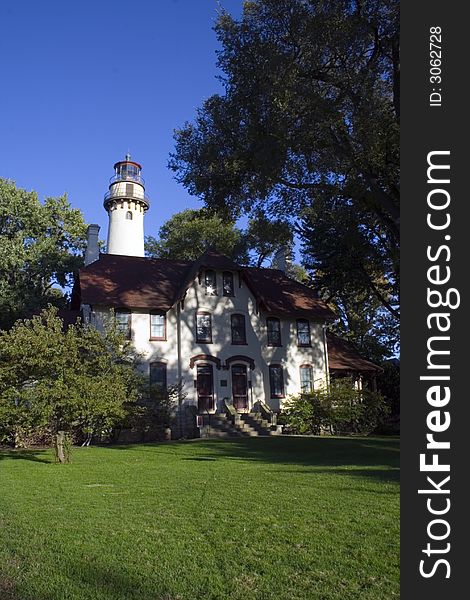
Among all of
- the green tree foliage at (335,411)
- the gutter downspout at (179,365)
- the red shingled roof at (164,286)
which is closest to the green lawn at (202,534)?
the green tree foliage at (335,411)

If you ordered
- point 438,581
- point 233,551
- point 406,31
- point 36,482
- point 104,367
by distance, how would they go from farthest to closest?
point 104,367, point 36,482, point 233,551, point 406,31, point 438,581

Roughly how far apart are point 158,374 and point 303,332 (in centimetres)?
897

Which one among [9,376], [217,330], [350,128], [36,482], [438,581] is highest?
[350,128]

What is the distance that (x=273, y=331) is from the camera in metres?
32.0

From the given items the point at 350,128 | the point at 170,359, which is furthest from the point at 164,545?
the point at 170,359

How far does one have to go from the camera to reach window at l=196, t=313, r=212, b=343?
2977 cm

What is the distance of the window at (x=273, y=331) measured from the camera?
3178 centimetres

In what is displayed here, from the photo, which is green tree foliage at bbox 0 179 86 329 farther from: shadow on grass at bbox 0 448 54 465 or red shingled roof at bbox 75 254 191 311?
shadow on grass at bbox 0 448 54 465

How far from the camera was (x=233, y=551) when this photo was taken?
6.09 m

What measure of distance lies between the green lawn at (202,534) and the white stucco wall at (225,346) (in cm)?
1476

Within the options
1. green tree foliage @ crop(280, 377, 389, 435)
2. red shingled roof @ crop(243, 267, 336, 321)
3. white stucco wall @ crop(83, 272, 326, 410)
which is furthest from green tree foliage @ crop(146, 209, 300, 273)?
green tree foliage @ crop(280, 377, 389, 435)

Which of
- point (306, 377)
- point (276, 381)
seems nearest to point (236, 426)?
point (276, 381)

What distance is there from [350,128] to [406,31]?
14.9 metres

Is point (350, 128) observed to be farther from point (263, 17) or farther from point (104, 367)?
point (104, 367)
